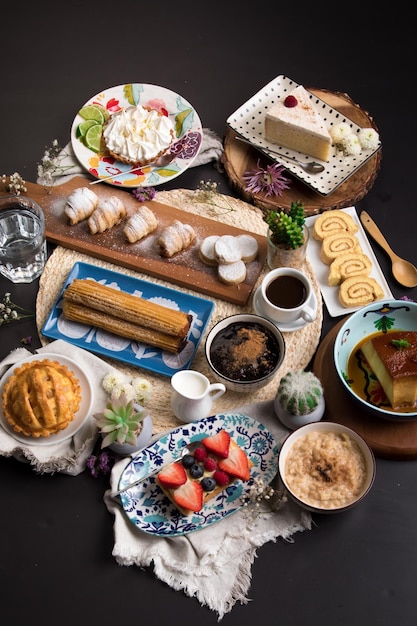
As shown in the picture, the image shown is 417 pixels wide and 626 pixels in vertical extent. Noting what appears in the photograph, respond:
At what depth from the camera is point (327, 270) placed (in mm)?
3955

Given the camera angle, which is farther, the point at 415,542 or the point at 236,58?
the point at 236,58

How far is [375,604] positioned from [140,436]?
1.15 meters

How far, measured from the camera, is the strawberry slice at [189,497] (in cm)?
319

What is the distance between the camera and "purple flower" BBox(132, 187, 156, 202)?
4.14 m

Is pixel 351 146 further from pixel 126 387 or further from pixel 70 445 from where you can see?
pixel 70 445

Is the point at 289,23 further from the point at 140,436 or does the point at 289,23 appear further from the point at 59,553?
the point at 59,553

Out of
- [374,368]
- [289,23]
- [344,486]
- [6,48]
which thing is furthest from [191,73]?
[344,486]

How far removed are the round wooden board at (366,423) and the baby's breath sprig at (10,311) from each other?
4.64ft

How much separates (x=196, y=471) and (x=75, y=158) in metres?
1.91

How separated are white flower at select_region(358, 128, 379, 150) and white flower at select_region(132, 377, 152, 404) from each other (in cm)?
172

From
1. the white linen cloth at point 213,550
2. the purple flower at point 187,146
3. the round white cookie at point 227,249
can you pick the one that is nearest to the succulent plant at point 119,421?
the white linen cloth at point 213,550

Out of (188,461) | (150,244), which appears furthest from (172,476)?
(150,244)

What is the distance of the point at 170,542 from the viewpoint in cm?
324

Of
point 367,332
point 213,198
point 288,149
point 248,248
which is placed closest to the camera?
point 367,332
